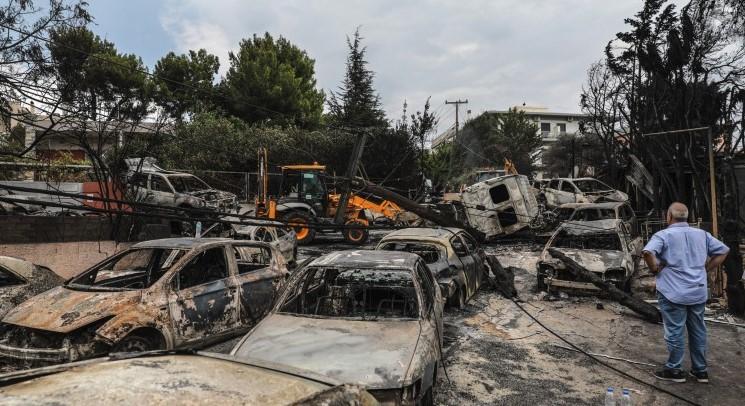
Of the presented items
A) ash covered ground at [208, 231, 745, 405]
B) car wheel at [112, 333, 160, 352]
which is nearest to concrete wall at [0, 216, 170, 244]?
ash covered ground at [208, 231, 745, 405]

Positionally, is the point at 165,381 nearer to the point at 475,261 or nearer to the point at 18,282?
the point at 18,282

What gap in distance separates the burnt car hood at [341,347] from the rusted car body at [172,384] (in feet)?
3.68

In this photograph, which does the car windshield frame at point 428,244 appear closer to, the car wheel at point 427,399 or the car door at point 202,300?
the car door at point 202,300

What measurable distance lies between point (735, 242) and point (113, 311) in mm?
8823

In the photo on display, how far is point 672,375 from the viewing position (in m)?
5.20

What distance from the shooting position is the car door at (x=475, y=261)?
889 centimetres

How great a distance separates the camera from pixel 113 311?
15.7 feet

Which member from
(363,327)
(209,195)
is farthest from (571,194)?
(363,327)

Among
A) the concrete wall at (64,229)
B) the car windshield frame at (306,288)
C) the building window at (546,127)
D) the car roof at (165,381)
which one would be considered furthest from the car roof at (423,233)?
the building window at (546,127)

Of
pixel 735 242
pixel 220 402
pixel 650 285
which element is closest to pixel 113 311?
pixel 220 402

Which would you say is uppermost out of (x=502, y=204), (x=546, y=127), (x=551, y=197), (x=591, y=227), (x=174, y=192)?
(x=546, y=127)

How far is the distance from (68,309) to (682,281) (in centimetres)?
628

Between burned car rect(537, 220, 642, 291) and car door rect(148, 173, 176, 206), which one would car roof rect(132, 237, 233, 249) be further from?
car door rect(148, 173, 176, 206)

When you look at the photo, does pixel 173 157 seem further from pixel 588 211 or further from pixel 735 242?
pixel 735 242
